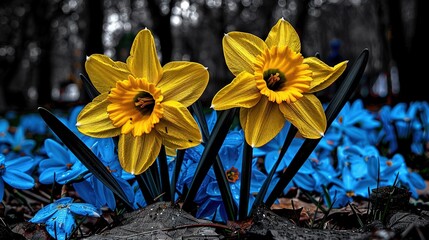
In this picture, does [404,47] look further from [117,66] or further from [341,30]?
[341,30]

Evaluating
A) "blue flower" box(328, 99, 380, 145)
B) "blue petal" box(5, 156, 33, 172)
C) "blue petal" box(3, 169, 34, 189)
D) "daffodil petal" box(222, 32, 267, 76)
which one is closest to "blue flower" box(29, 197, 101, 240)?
"blue petal" box(3, 169, 34, 189)

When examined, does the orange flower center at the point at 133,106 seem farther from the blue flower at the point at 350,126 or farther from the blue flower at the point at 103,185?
the blue flower at the point at 350,126

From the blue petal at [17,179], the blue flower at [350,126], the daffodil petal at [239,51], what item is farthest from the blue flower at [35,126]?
the daffodil petal at [239,51]

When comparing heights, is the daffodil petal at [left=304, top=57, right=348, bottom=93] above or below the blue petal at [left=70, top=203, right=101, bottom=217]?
above

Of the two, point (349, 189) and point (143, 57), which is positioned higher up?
point (143, 57)

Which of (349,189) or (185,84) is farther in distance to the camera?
(349,189)

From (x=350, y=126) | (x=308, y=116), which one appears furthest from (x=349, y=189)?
(x=350, y=126)

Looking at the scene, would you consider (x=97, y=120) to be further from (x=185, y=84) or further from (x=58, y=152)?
(x=58, y=152)

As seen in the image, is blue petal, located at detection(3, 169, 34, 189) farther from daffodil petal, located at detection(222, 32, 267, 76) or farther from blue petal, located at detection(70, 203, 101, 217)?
daffodil petal, located at detection(222, 32, 267, 76)
